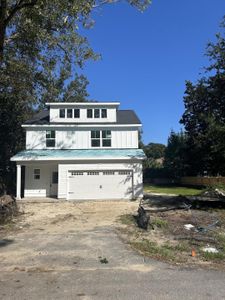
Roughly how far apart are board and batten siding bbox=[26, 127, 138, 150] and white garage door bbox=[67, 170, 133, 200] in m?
2.76

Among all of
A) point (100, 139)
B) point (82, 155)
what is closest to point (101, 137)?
point (100, 139)

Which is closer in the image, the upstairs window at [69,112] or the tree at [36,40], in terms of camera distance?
the tree at [36,40]

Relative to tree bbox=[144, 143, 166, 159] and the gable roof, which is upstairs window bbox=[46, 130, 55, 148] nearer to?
the gable roof

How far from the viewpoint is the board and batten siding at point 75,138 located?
27500mm

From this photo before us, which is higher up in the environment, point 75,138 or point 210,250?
point 75,138

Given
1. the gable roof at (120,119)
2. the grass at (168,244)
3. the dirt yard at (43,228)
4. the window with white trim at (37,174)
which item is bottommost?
the dirt yard at (43,228)

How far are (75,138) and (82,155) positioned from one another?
2511mm

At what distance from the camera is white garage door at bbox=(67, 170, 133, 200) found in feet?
82.8

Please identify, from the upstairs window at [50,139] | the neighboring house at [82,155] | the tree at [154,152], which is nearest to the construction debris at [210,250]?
the neighboring house at [82,155]

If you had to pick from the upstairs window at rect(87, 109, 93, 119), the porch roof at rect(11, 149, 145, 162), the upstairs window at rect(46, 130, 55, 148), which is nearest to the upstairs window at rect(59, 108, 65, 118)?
the upstairs window at rect(46, 130, 55, 148)

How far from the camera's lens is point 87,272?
7.61 m

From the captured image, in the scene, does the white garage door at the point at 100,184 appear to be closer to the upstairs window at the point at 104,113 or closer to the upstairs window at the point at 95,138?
the upstairs window at the point at 95,138

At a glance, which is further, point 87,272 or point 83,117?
point 83,117

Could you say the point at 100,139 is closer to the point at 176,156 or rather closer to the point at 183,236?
the point at 183,236
